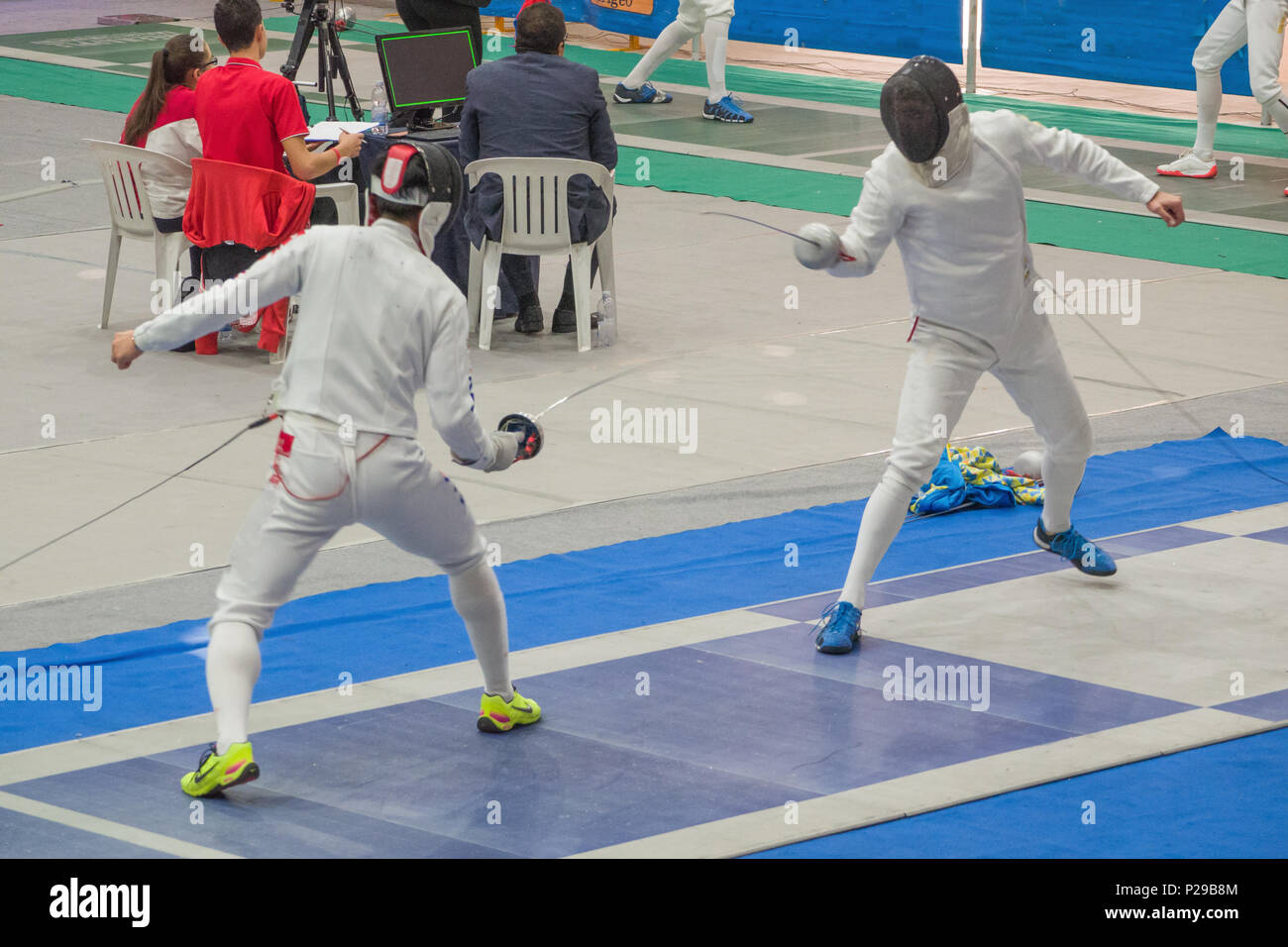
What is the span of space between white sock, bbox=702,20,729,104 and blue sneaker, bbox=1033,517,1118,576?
9076 millimetres

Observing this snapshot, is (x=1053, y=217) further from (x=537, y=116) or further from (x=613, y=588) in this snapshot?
(x=613, y=588)

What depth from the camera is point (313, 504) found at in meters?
3.98

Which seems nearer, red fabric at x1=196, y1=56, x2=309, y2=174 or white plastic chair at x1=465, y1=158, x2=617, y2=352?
red fabric at x1=196, y1=56, x2=309, y2=174

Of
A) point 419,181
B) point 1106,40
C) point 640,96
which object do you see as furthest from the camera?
point 640,96

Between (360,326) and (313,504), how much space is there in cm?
42

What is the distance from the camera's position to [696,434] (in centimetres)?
714

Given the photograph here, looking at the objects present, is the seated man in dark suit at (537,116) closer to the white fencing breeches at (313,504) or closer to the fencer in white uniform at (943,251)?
the fencer in white uniform at (943,251)

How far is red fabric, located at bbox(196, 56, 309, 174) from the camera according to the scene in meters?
7.75

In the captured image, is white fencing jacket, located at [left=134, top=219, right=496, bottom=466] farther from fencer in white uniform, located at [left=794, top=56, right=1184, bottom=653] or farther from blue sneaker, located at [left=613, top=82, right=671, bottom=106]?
blue sneaker, located at [left=613, top=82, right=671, bottom=106]

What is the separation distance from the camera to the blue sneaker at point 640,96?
49.4 ft

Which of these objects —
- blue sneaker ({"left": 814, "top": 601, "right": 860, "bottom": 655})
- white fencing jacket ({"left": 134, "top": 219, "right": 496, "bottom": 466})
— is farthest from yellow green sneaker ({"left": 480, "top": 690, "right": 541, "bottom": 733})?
blue sneaker ({"left": 814, "top": 601, "right": 860, "bottom": 655})

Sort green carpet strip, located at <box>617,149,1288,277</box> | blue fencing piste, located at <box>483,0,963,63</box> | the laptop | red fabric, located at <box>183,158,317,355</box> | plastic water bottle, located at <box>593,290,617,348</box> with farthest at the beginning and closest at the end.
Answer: blue fencing piste, located at <box>483,0,963,63</box> → green carpet strip, located at <box>617,149,1288,277</box> → the laptop → plastic water bottle, located at <box>593,290,617,348</box> → red fabric, located at <box>183,158,317,355</box>

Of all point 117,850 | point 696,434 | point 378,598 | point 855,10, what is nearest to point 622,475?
point 696,434

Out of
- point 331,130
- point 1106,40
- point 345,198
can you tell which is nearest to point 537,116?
point 345,198
